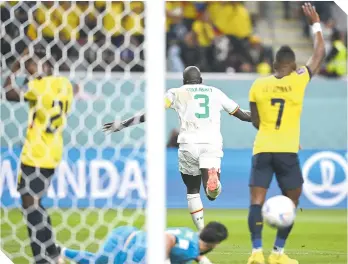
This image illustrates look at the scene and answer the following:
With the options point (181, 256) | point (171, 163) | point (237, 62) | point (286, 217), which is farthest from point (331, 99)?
point (181, 256)

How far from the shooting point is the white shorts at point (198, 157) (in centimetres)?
799

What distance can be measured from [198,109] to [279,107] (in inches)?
33.2

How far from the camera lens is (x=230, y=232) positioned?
9.94m

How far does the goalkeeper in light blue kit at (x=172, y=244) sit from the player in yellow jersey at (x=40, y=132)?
78cm

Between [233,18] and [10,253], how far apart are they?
9193mm

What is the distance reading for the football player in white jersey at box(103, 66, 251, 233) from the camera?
795 centimetres

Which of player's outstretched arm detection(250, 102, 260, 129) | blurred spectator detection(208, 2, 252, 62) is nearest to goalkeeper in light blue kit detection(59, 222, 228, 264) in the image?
player's outstretched arm detection(250, 102, 260, 129)

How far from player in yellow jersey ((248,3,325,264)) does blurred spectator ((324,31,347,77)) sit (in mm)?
8171

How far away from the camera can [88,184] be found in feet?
38.6

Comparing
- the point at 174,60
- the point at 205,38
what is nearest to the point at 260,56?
the point at 205,38

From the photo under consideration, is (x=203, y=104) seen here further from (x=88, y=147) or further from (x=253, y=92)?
(x=88, y=147)

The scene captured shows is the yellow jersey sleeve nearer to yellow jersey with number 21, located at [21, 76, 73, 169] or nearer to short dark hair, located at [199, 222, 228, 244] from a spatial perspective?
yellow jersey with number 21, located at [21, 76, 73, 169]

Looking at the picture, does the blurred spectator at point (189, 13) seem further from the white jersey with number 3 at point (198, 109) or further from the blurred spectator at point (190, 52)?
the white jersey with number 3 at point (198, 109)

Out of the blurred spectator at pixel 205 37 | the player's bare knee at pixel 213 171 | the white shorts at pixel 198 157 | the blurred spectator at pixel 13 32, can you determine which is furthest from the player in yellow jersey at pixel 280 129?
the blurred spectator at pixel 205 37
